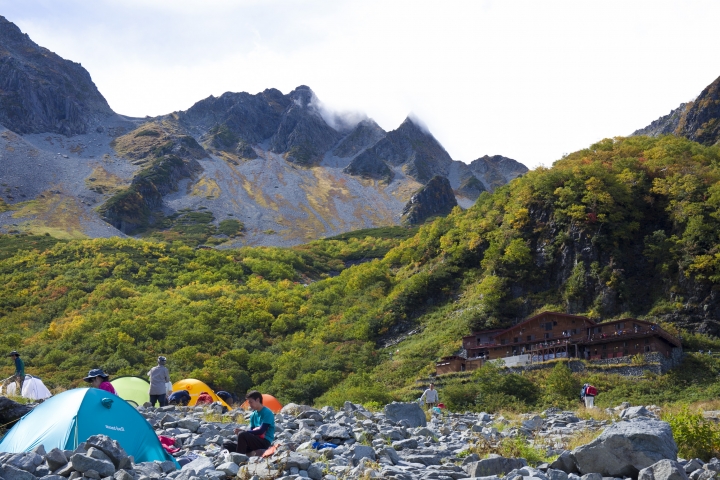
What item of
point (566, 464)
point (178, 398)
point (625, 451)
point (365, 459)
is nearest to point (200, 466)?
point (365, 459)

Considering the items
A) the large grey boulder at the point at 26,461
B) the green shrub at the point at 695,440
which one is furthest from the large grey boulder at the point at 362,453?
the green shrub at the point at 695,440

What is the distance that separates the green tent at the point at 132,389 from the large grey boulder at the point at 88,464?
14709 mm

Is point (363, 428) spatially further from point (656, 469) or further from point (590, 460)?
point (656, 469)

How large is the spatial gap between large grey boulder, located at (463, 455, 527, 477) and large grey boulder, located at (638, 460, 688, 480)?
1726 mm

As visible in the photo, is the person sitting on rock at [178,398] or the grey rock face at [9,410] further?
the person sitting on rock at [178,398]

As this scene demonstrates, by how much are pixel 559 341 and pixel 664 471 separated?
35.1 meters

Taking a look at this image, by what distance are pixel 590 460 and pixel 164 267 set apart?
252ft

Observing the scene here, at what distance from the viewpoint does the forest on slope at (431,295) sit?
44.8 meters

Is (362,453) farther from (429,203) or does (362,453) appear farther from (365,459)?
(429,203)

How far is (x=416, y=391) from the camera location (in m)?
37.8

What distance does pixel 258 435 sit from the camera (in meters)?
10.6

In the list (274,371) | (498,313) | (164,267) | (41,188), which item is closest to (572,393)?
(498,313)

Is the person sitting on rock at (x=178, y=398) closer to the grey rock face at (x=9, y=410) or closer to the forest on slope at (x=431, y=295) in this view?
the grey rock face at (x=9, y=410)

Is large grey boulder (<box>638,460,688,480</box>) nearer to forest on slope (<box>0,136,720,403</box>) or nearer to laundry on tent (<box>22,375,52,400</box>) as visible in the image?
laundry on tent (<box>22,375,52,400</box>)
